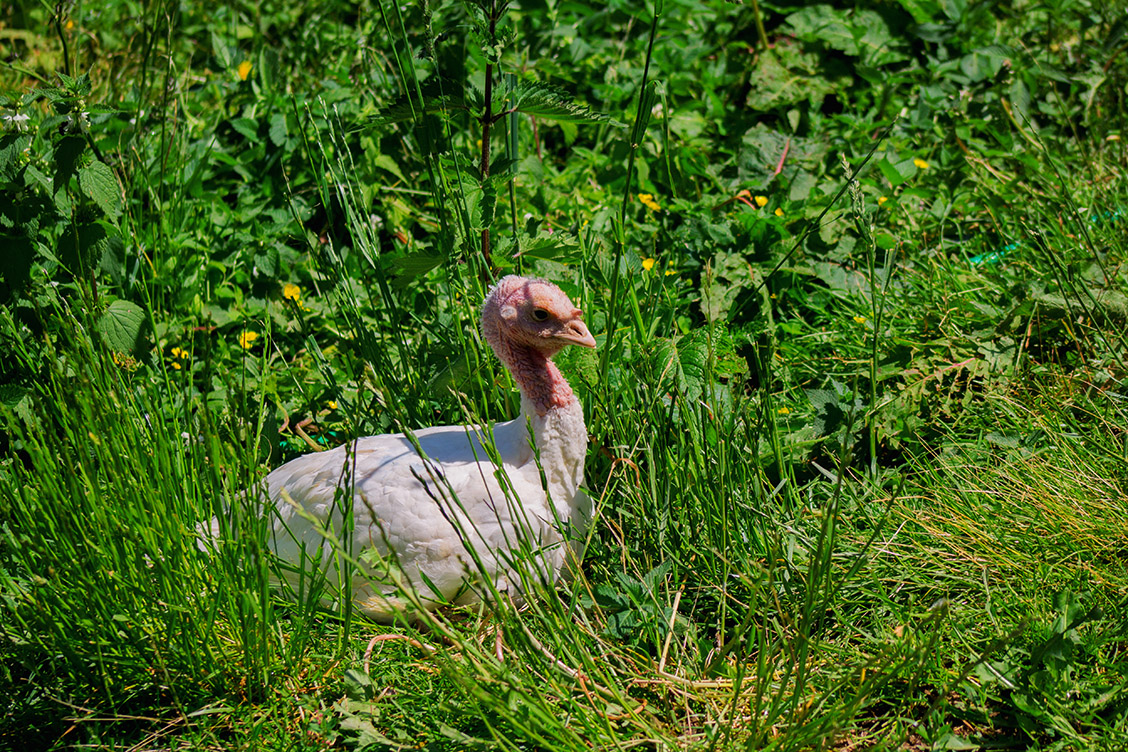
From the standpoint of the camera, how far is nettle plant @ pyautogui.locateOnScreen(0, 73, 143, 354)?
230 centimetres

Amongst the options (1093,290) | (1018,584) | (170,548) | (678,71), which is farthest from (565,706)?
(678,71)

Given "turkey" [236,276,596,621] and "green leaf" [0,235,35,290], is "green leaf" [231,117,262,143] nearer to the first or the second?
"green leaf" [0,235,35,290]

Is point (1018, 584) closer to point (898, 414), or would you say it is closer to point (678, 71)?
point (898, 414)

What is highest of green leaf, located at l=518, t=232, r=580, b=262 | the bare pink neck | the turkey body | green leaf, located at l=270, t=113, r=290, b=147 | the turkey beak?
green leaf, located at l=270, t=113, r=290, b=147

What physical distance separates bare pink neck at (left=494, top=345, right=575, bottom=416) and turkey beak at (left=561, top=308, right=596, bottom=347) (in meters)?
0.09

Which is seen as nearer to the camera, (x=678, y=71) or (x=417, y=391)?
(x=417, y=391)

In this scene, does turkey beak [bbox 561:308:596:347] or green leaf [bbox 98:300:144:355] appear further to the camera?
green leaf [bbox 98:300:144:355]

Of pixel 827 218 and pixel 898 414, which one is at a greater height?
pixel 827 218

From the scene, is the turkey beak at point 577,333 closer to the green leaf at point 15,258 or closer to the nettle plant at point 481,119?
the nettle plant at point 481,119

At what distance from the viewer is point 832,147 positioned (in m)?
3.76

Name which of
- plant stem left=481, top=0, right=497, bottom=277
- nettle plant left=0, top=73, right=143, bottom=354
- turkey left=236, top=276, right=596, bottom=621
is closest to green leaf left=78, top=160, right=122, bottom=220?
nettle plant left=0, top=73, right=143, bottom=354

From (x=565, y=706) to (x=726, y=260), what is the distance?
1706 millimetres

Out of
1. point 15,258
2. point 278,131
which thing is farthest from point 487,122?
point 278,131

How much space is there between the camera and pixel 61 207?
2.36 meters
